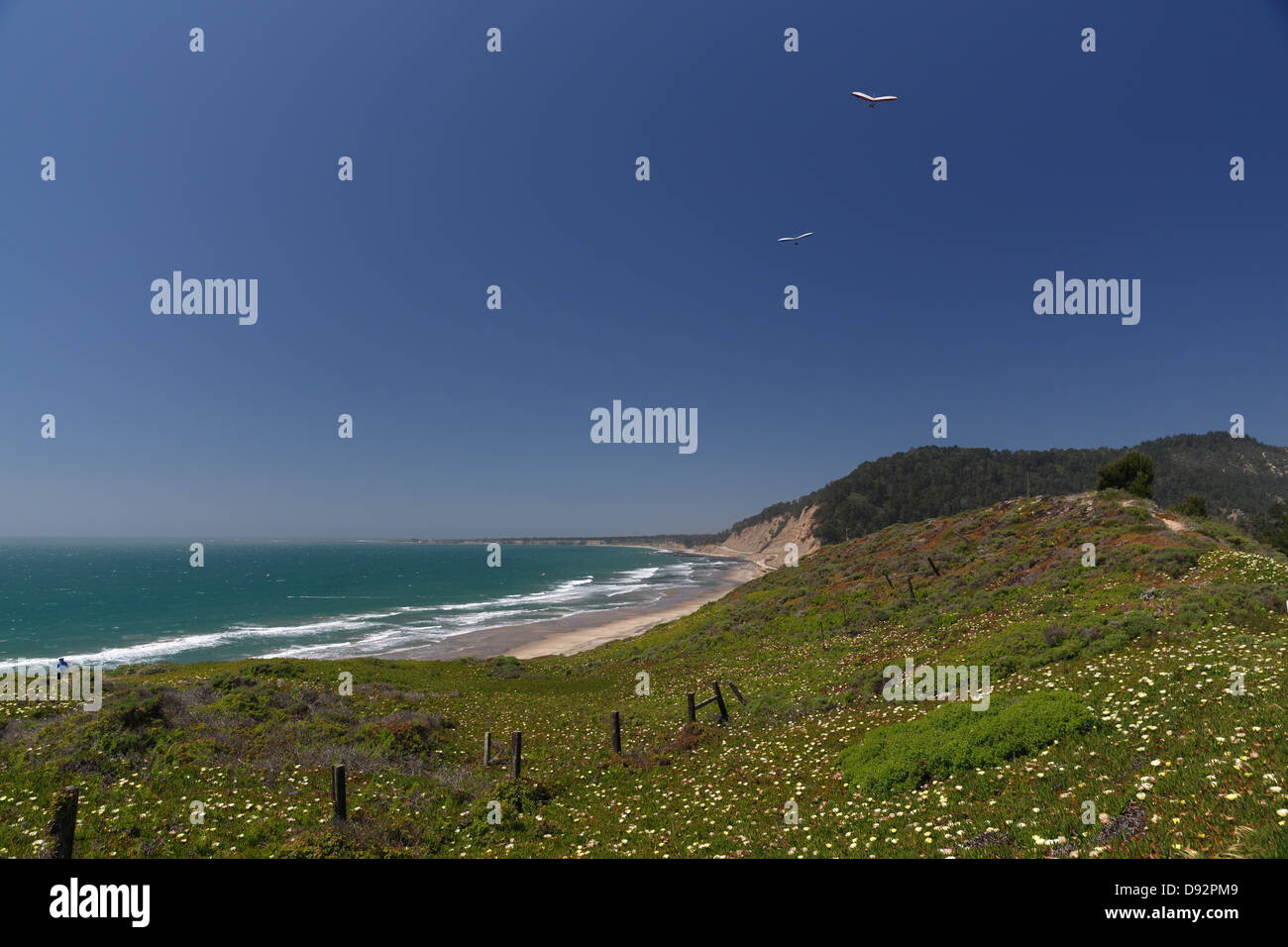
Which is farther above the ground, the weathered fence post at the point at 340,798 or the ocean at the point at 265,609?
the weathered fence post at the point at 340,798

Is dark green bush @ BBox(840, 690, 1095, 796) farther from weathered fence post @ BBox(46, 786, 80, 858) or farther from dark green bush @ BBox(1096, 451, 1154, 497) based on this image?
dark green bush @ BBox(1096, 451, 1154, 497)

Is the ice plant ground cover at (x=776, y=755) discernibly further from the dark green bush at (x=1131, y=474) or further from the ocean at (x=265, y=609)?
the ocean at (x=265, y=609)

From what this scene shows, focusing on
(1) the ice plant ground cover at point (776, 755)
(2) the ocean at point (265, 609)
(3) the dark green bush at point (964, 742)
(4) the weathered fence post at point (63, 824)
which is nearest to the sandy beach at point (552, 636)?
(2) the ocean at point (265, 609)

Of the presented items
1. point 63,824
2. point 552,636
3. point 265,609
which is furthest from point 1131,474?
point 265,609
